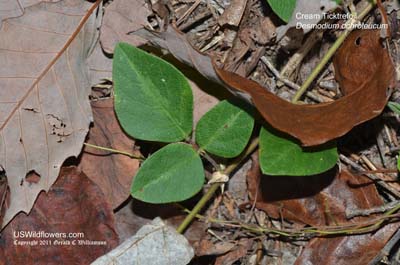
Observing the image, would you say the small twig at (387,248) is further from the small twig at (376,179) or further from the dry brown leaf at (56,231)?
the dry brown leaf at (56,231)

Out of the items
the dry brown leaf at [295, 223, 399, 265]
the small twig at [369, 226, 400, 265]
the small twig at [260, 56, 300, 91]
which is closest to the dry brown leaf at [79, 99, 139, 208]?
the small twig at [260, 56, 300, 91]

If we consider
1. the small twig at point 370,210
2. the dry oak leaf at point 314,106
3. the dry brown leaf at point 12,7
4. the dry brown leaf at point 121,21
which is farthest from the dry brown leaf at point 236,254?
the dry brown leaf at point 12,7

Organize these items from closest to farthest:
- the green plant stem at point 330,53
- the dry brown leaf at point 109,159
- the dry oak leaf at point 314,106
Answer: the dry oak leaf at point 314,106
the green plant stem at point 330,53
the dry brown leaf at point 109,159

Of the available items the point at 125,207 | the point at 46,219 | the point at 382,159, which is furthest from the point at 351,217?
the point at 46,219

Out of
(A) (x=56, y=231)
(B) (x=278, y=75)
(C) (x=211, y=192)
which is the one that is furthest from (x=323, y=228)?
(A) (x=56, y=231)

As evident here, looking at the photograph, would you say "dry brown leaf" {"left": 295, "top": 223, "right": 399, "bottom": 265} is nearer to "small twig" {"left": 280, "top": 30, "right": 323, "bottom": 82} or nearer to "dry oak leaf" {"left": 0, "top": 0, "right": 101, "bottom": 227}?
"small twig" {"left": 280, "top": 30, "right": 323, "bottom": 82}

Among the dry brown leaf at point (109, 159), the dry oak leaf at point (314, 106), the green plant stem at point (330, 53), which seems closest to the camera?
the dry oak leaf at point (314, 106)
